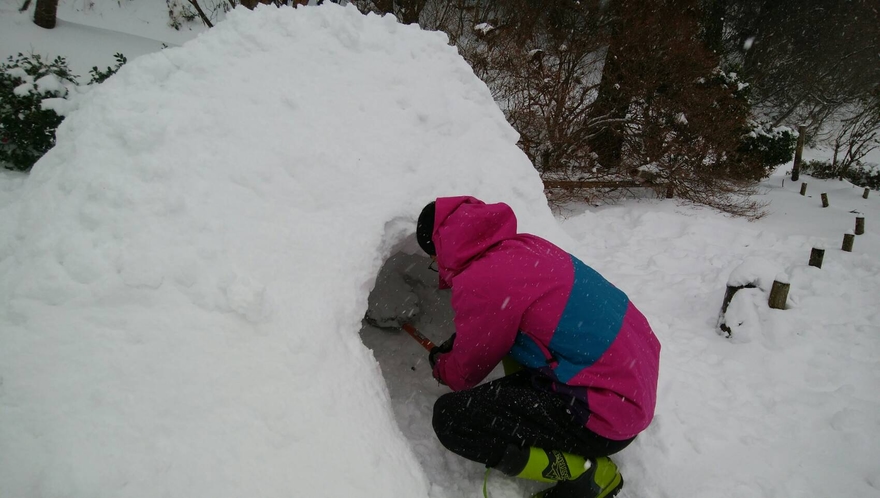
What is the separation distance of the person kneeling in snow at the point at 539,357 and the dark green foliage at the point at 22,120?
3776 mm

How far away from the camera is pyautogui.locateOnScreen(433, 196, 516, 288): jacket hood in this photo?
2020 millimetres

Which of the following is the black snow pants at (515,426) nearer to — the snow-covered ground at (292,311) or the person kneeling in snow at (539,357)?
the person kneeling in snow at (539,357)

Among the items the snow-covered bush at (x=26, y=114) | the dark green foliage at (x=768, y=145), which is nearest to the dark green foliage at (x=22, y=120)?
the snow-covered bush at (x=26, y=114)

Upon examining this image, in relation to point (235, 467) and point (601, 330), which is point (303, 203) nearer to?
point (235, 467)

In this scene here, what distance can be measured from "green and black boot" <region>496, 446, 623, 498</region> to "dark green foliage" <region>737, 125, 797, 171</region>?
374 inches

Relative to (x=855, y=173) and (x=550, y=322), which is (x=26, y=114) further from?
(x=855, y=173)

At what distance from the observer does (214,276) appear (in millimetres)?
1821

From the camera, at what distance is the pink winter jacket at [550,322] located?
181 centimetres

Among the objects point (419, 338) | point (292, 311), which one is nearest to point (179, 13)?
point (419, 338)

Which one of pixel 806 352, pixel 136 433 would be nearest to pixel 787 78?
pixel 806 352

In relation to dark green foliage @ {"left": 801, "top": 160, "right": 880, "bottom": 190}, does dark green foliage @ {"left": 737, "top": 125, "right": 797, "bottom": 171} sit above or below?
below

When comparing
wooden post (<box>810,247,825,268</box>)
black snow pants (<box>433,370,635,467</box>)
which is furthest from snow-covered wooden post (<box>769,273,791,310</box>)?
black snow pants (<box>433,370,635,467</box>)

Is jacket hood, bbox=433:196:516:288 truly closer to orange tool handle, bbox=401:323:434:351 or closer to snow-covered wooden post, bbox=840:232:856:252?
orange tool handle, bbox=401:323:434:351

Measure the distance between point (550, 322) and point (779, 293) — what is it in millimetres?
2988
